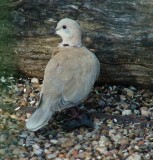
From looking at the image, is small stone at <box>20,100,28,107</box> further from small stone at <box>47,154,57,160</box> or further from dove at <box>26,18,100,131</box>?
small stone at <box>47,154,57,160</box>

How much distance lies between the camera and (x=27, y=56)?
6.39 m

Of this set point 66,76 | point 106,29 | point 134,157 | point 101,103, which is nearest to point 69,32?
point 106,29

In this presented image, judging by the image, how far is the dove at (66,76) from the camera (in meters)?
5.46

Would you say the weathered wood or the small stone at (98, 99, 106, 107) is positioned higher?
the weathered wood

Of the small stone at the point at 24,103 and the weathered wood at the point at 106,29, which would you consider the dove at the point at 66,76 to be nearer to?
the weathered wood at the point at 106,29

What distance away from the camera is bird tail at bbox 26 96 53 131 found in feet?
17.6

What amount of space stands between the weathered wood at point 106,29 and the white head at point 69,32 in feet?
0.44

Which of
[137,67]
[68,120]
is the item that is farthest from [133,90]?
[68,120]

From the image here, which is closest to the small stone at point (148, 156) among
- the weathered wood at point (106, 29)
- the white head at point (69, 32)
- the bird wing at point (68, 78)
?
the bird wing at point (68, 78)

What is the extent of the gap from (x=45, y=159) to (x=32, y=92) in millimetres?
1185

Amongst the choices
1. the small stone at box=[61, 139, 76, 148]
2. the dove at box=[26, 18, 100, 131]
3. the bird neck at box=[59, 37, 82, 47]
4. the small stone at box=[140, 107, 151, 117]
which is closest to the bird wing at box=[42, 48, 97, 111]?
the dove at box=[26, 18, 100, 131]

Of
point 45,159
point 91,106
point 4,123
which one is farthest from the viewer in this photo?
point 91,106

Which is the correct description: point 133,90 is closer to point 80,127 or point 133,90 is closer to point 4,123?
point 80,127

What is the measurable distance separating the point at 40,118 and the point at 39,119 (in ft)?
0.04
